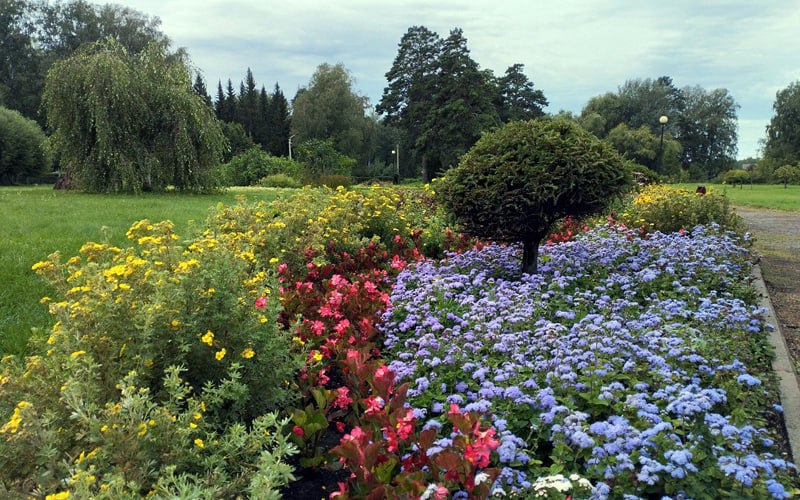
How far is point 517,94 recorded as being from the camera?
47.5 metres

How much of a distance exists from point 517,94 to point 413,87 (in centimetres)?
1127

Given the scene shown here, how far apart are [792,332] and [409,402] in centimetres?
316

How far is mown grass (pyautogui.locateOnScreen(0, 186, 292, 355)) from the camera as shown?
3.78 m

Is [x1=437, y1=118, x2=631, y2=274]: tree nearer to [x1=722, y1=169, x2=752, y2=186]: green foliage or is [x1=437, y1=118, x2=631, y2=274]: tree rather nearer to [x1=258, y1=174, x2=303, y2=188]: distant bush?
[x1=258, y1=174, x2=303, y2=188]: distant bush

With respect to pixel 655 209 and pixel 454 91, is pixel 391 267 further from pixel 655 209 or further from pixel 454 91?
pixel 454 91

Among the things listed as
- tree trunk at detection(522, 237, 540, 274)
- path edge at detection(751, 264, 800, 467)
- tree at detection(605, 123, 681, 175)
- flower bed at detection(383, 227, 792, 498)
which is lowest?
path edge at detection(751, 264, 800, 467)

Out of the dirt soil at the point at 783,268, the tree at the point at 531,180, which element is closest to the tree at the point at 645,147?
the dirt soil at the point at 783,268

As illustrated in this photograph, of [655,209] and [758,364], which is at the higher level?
[655,209]

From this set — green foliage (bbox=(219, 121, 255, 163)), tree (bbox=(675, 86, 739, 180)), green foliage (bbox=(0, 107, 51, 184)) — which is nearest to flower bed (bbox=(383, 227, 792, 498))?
green foliage (bbox=(0, 107, 51, 184))

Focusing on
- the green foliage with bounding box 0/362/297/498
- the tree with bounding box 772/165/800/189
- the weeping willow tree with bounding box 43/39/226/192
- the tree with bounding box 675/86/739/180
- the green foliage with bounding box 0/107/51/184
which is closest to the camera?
the green foliage with bounding box 0/362/297/498

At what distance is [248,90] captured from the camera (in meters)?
64.4

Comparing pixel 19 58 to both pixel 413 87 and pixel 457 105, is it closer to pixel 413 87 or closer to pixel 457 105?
pixel 413 87

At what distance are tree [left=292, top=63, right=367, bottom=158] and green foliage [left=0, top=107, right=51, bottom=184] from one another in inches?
768

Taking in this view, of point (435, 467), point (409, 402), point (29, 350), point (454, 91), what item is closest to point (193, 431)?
point (435, 467)
